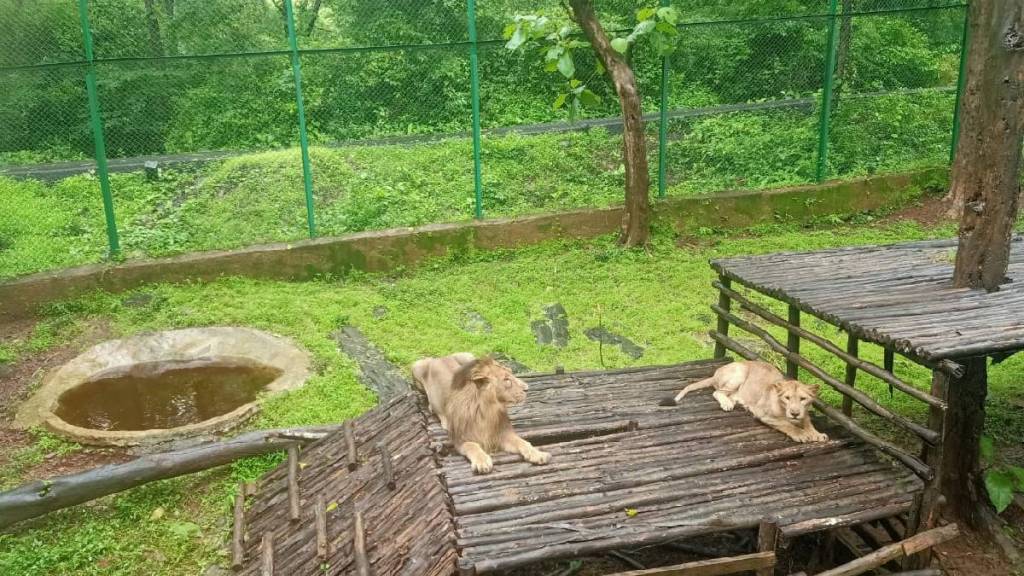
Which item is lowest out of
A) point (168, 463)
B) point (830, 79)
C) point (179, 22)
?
point (168, 463)

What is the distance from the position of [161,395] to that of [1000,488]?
700cm

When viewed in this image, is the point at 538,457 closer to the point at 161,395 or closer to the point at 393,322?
the point at 393,322

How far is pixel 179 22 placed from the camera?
35.4 feet

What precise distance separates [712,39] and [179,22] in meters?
7.10

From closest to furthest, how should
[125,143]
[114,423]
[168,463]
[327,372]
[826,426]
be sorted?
[826,426] < [168,463] < [114,423] < [327,372] < [125,143]

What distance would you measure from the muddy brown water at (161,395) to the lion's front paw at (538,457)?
3.52 metres

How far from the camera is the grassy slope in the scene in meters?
5.94

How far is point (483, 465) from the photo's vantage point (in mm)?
5191

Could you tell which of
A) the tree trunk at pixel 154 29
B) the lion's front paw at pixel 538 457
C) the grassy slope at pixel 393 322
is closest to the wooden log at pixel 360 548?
the lion's front paw at pixel 538 457

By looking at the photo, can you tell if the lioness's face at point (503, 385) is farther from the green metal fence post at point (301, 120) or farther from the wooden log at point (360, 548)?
the green metal fence post at point (301, 120)

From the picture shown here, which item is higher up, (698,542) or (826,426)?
(826,426)

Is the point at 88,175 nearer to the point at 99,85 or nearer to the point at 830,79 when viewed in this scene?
the point at 99,85

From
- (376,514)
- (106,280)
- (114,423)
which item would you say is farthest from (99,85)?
(376,514)

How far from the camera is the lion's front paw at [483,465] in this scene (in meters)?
5.18
